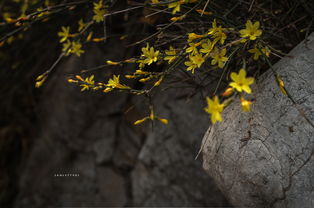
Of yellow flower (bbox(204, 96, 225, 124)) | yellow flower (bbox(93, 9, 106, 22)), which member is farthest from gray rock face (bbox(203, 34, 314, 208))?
yellow flower (bbox(93, 9, 106, 22))

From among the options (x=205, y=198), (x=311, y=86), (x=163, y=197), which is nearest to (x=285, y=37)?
(x=311, y=86)

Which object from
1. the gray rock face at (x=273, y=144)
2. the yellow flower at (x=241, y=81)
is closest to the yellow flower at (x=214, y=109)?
the yellow flower at (x=241, y=81)

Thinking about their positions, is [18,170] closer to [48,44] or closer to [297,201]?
[48,44]

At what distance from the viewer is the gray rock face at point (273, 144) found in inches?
55.3

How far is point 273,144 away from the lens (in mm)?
1458

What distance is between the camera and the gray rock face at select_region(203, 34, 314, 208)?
4.61 ft

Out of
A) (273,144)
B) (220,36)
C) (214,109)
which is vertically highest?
(220,36)

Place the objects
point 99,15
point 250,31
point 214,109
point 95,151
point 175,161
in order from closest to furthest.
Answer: point 214,109
point 250,31
point 99,15
point 175,161
point 95,151

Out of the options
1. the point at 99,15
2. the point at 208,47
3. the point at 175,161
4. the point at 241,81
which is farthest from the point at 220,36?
the point at 175,161

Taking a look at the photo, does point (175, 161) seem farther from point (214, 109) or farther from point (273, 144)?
point (214, 109)

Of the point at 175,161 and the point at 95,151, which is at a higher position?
the point at 175,161

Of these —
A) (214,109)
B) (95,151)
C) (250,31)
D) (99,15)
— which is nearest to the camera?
(214,109)

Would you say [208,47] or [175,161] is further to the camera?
[175,161]

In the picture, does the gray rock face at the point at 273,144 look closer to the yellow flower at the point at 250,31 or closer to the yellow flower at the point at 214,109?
the yellow flower at the point at 250,31
